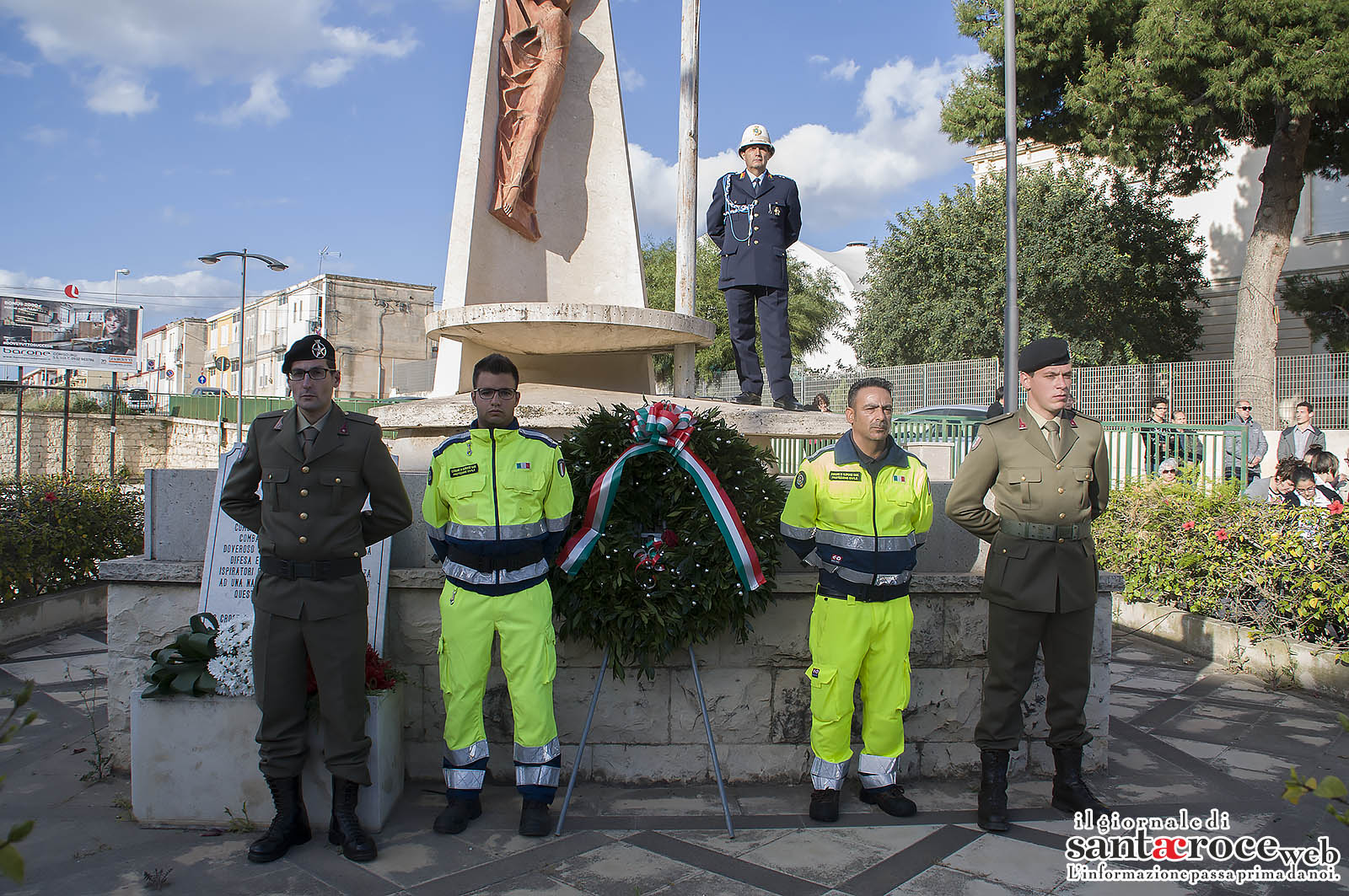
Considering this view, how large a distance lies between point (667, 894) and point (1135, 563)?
21.7 feet

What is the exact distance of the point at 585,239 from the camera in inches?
296

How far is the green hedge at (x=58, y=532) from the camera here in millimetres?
7543

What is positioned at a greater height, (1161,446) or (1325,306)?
(1325,306)

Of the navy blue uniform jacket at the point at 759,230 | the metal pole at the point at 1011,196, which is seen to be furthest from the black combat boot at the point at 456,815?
the metal pole at the point at 1011,196

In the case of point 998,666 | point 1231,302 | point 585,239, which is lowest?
point 998,666

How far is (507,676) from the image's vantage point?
3.93 metres

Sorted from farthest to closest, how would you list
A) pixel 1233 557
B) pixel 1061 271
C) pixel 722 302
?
pixel 722 302, pixel 1061 271, pixel 1233 557

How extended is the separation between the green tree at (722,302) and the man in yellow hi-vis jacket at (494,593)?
23.4 meters

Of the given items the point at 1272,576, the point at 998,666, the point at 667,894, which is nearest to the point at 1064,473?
the point at 998,666

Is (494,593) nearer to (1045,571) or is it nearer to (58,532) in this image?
(1045,571)

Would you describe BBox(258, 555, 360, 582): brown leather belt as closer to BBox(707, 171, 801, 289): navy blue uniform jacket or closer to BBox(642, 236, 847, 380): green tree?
BBox(707, 171, 801, 289): navy blue uniform jacket

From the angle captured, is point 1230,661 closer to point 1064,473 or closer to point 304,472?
point 1064,473

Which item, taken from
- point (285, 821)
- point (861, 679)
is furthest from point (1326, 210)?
point (285, 821)

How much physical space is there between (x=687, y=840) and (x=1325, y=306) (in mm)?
27047
